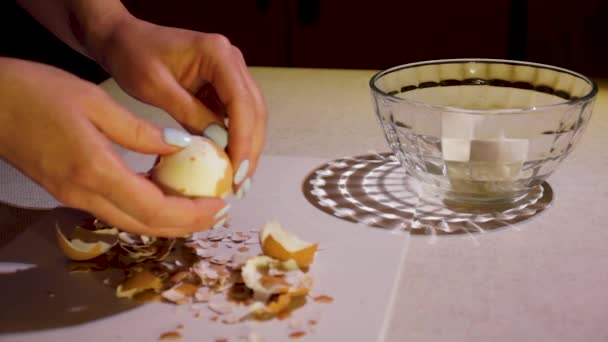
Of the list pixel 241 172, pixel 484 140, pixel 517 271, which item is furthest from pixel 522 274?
pixel 241 172

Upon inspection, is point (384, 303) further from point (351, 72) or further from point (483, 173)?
point (351, 72)

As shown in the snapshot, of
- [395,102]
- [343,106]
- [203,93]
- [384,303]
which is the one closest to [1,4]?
[343,106]

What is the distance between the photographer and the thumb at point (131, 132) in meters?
0.66

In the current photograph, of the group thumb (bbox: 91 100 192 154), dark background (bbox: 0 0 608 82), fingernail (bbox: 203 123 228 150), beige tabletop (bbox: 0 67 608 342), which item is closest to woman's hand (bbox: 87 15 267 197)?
fingernail (bbox: 203 123 228 150)

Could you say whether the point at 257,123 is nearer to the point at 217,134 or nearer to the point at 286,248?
the point at 217,134

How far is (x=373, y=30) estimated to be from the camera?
7.11ft

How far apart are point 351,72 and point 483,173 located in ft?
2.74

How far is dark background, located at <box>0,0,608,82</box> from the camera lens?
2035 millimetres

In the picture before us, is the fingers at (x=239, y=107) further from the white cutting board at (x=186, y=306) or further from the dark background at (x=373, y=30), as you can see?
the dark background at (x=373, y=30)

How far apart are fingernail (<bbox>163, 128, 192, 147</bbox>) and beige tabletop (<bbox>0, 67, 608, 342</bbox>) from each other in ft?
0.89

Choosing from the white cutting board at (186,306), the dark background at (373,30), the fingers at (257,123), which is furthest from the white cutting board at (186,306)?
the dark background at (373,30)

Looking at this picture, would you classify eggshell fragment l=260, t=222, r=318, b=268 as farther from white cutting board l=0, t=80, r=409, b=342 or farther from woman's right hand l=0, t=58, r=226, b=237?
woman's right hand l=0, t=58, r=226, b=237

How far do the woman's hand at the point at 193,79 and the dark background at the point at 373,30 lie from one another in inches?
51.1

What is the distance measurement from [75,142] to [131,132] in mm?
58
